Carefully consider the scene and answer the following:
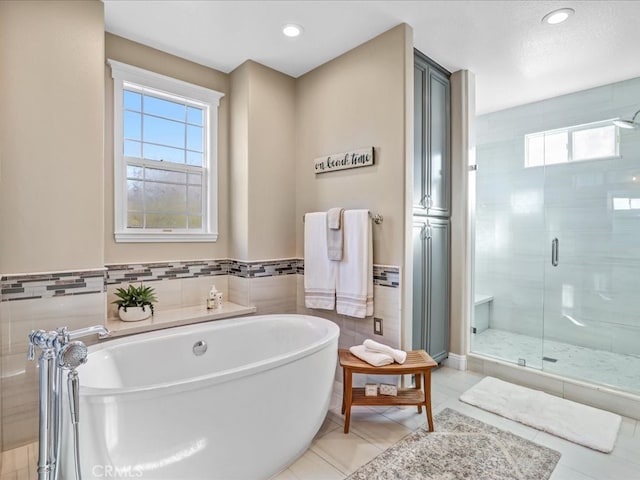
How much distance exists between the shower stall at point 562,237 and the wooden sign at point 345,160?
4.97 feet

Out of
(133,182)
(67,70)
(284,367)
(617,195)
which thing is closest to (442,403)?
(284,367)

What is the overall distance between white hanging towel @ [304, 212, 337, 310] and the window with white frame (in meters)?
2.46

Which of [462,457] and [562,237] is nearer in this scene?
[462,457]

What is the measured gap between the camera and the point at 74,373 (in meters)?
1.26

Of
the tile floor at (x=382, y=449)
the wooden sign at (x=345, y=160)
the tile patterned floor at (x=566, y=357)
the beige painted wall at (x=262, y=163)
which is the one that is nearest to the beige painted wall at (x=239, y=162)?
the beige painted wall at (x=262, y=163)

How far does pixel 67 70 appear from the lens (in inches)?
83.7

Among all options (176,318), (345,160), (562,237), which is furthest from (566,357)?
(176,318)

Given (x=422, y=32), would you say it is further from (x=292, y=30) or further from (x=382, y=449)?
(x=382, y=449)

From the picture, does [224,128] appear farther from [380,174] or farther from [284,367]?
[284,367]

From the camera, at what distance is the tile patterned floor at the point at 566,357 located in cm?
271

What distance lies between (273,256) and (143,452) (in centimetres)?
193

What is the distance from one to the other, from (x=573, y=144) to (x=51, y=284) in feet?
14.6

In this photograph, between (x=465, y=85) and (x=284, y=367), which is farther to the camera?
(x=465, y=85)

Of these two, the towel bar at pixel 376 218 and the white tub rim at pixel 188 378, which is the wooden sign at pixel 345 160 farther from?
the white tub rim at pixel 188 378
